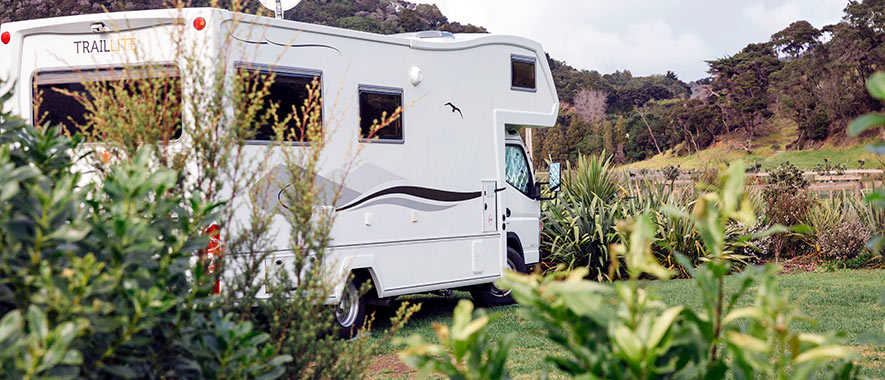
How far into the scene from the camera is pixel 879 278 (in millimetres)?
11797

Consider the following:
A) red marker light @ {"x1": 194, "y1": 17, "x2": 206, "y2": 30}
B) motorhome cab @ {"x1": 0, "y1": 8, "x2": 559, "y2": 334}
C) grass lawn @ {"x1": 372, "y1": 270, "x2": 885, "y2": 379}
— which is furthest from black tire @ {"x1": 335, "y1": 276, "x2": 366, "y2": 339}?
red marker light @ {"x1": 194, "y1": 17, "x2": 206, "y2": 30}

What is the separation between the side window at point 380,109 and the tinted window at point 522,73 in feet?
6.07

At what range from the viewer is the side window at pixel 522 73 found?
31.7 ft

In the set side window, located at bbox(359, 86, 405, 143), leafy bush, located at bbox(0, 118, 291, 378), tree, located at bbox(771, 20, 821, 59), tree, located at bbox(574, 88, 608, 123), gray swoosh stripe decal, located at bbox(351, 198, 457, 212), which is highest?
tree, located at bbox(771, 20, 821, 59)

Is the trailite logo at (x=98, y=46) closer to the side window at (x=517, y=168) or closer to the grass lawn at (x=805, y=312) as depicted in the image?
the grass lawn at (x=805, y=312)

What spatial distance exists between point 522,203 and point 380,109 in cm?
267

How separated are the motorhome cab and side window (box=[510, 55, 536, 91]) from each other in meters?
0.02

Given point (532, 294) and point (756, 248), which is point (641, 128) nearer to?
point (756, 248)

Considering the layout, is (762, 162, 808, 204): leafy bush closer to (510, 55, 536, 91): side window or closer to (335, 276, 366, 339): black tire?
A: (510, 55, 536, 91): side window

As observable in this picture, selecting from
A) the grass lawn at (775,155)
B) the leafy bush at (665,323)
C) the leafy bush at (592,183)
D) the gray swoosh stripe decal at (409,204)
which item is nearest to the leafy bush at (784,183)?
the leafy bush at (592,183)

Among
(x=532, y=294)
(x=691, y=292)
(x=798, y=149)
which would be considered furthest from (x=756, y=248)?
(x=798, y=149)

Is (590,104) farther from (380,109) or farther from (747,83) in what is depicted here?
(380,109)

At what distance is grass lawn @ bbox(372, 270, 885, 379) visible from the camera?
6.76m

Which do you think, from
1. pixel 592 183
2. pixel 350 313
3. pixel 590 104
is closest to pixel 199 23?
pixel 350 313
